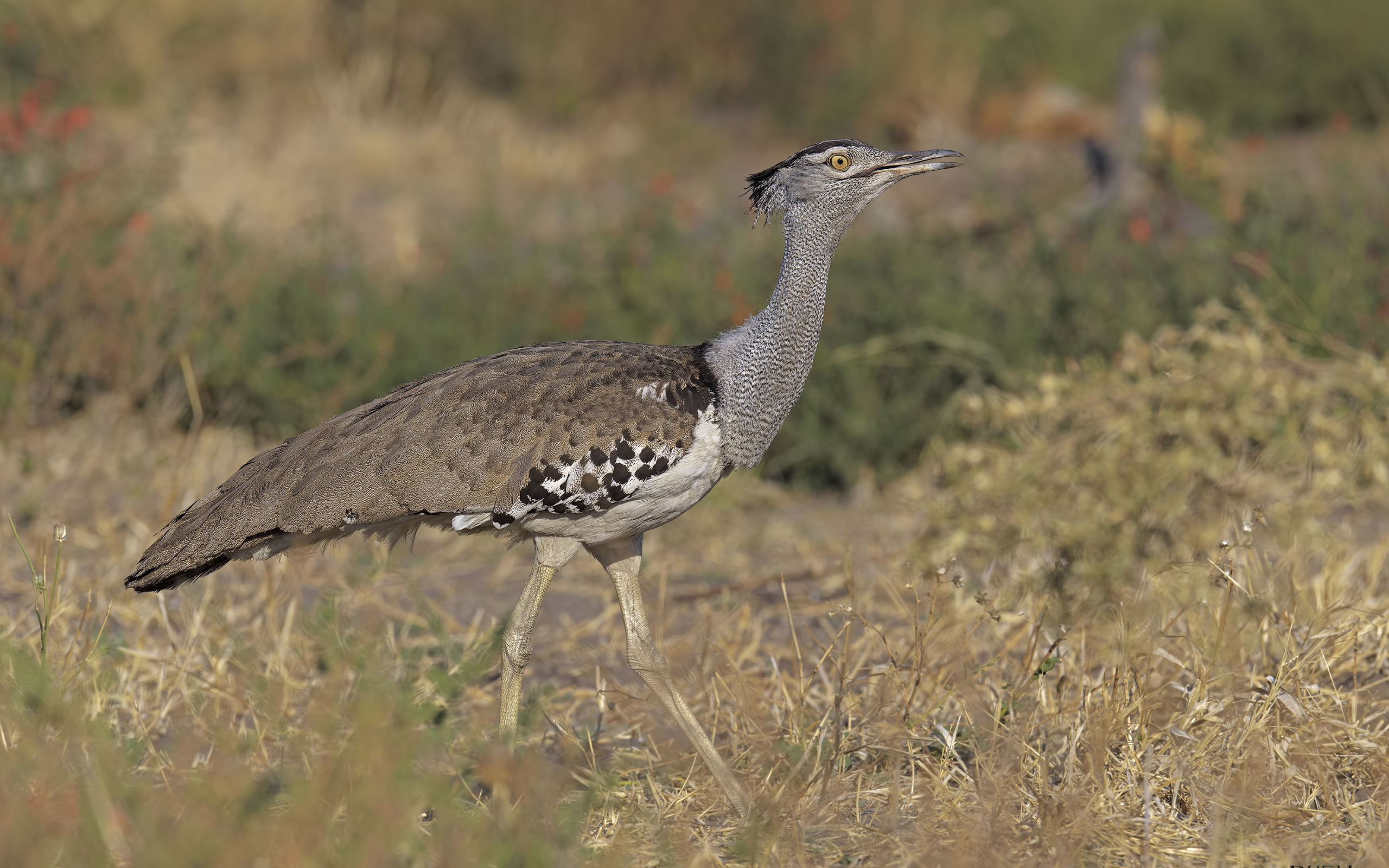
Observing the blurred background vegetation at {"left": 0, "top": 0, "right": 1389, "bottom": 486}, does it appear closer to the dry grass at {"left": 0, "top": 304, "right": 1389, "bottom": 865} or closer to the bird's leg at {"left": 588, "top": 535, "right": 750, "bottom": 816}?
the dry grass at {"left": 0, "top": 304, "right": 1389, "bottom": 865}

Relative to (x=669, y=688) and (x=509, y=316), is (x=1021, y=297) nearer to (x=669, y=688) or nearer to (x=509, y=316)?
(x=509, y=316)

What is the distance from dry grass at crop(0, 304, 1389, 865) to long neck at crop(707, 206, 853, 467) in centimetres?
52

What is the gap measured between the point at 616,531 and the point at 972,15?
11.1 meters

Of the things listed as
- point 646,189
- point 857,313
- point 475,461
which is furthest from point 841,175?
point 646,189

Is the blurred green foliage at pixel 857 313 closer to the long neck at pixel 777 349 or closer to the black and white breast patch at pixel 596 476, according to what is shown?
the long neck at pixel 777 349

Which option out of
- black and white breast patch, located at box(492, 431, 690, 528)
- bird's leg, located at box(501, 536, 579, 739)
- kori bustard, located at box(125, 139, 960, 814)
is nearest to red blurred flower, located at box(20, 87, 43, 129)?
kori bustard, located at box(125, 139, 960, 814)

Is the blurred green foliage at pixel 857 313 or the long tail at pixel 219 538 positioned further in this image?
the blurred green foliage at pixel 857 313

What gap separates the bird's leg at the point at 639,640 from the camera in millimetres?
4004

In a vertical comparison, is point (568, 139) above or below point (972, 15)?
below

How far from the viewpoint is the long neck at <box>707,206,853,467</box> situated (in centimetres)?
393

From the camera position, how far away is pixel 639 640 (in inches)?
163

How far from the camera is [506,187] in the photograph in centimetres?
1214

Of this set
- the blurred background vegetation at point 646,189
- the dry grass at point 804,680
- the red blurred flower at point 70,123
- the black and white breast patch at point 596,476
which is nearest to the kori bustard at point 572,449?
the black and white breast patch at point 596,476

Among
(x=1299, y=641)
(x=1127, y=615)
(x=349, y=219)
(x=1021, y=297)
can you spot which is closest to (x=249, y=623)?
(x=1127, y=615)
